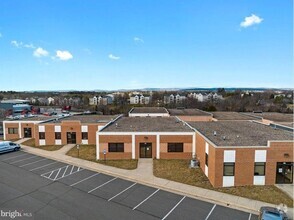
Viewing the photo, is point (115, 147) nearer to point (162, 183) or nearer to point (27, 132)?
point (162, 183)

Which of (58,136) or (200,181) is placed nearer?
(200,181)

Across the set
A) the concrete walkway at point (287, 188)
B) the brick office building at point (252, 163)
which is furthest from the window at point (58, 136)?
the concrete walkway at point (287, 188)

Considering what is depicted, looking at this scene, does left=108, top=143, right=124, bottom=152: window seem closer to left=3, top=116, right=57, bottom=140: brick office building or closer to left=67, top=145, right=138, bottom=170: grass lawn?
left=67, top=145, right=138, bottom=170: grass lawn

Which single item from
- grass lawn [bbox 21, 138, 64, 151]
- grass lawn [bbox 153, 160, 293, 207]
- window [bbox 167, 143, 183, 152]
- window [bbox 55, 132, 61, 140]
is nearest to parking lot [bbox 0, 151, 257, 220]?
grass lawn [bbox 153, 160, 293, 207]

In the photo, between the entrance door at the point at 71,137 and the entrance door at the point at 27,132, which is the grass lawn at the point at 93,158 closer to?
the entrance door at the point at 71,137

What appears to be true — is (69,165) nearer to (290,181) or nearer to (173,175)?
(173,175)

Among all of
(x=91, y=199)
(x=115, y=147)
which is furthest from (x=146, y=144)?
(x=91, y=199)

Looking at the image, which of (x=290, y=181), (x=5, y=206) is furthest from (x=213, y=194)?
(x=5, y=206)
